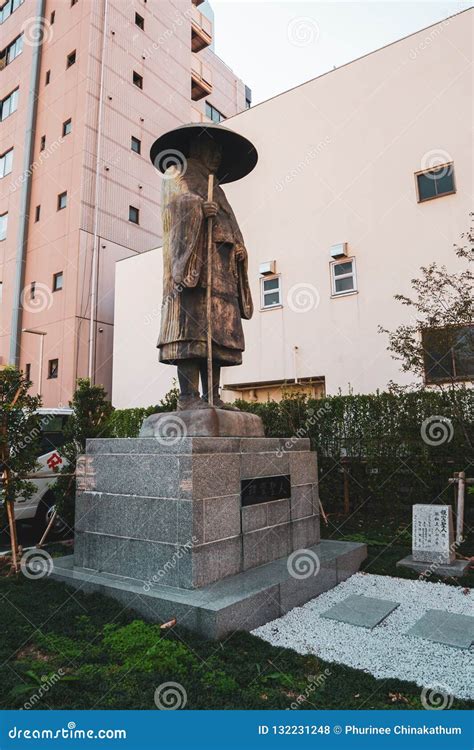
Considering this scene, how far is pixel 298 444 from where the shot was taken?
5.71 meters

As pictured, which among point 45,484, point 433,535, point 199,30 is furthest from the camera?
point 199,30

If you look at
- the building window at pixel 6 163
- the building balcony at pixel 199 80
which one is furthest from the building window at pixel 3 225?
the building balcony at pixel 199 80

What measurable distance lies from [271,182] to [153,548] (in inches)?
485

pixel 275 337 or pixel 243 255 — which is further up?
pixel 275 337

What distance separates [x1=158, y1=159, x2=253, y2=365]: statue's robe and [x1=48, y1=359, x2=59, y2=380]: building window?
13448 millimetres

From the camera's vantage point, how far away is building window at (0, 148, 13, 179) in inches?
842

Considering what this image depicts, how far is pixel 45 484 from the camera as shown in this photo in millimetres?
7902

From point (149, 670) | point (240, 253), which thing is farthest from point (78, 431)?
point (149, 670)

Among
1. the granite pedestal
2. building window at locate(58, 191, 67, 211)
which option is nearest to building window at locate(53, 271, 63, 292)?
building window at locate(58, 191, 67, 211)

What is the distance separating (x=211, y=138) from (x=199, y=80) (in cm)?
2212

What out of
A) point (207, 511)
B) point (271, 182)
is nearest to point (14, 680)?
point (207, 511)

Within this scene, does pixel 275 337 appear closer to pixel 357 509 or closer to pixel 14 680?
pixel 357 509

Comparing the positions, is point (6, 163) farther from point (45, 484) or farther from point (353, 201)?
point (45, 484)

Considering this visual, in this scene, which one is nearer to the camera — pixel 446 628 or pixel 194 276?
pixel 446 628
